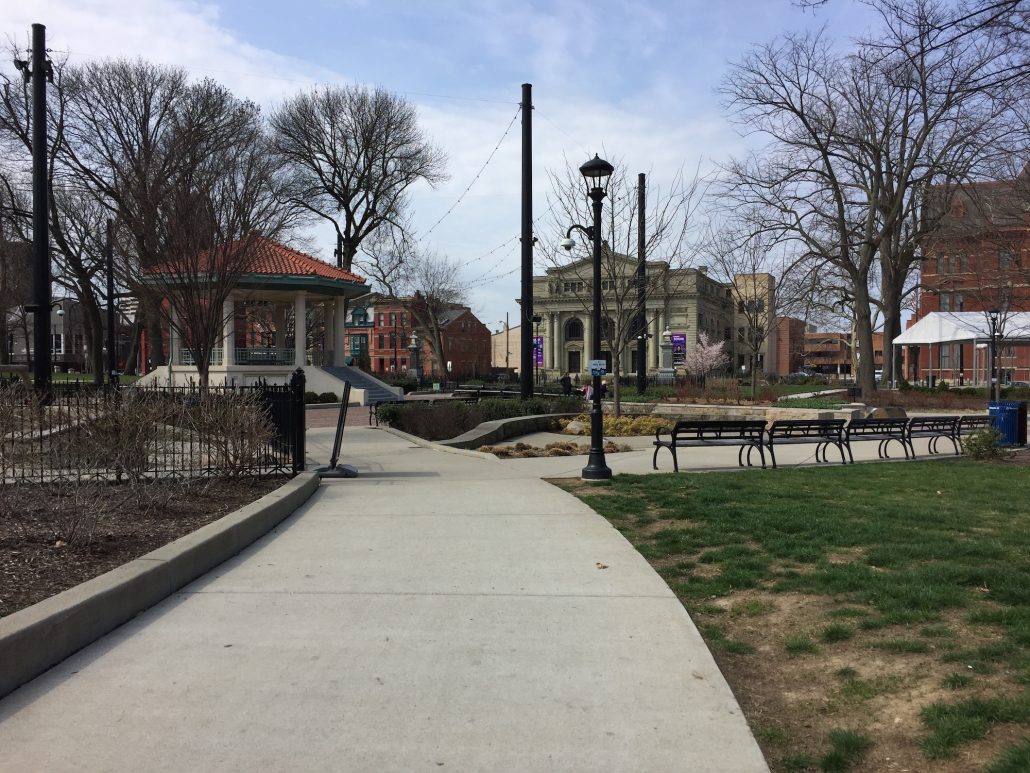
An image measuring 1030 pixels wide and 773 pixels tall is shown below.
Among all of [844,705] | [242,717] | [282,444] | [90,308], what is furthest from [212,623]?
[90,308]

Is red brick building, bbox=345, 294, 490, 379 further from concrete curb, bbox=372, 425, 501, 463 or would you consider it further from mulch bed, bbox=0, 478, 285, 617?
mulch bed, bbox=0, 478, 285, 617

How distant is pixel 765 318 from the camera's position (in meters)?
36.1

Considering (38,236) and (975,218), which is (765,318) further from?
(38,236)

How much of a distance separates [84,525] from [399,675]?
3.31 meters

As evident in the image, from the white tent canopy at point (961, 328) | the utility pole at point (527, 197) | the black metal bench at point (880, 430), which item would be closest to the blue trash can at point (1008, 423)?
the black metal bench at point (880, 430)

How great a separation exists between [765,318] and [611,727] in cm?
3486

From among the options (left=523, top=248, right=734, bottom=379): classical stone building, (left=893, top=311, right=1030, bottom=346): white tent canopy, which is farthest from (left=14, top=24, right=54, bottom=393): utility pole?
(left=893, top=311, right=1030, bottom=346): white tent canopy

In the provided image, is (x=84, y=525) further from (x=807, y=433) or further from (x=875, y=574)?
(x=807, y=433)

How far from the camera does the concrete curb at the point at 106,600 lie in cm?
384

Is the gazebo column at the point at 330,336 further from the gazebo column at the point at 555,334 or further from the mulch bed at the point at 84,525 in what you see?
the gazebo column at the point at 555,334

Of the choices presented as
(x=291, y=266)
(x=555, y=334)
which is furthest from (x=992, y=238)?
(x=555, y=334)

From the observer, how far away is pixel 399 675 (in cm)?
399

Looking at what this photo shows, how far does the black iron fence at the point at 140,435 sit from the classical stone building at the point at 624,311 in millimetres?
5432

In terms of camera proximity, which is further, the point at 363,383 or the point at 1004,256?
the point at 363,383
